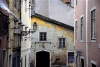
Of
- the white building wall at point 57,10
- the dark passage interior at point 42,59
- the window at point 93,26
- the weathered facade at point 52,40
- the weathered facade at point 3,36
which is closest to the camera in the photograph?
the weathered facade at point 3,36

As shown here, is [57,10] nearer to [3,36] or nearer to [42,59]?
[42,59]

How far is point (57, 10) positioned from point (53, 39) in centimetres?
549

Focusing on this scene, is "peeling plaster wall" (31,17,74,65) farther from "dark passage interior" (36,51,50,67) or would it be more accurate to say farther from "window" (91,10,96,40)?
"window" (91,10,96,40)

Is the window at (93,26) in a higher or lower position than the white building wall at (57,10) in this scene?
lower

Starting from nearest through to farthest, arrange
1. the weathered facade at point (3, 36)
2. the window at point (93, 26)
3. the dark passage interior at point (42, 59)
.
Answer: the weathered facade at point (3, 36), the window at point (93, 26), the dark passage interior at point (42, 59)

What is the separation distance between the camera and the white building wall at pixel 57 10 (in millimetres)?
33812

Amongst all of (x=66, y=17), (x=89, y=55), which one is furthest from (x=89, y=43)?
(x=66, y=17)

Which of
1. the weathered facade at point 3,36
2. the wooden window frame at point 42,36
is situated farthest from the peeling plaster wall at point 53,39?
the weathered facade at point 3,36

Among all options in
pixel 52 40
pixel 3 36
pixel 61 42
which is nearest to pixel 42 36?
pixel 52 40

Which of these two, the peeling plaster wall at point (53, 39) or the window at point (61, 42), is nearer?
the peeling plaster wall at point (53, 39)

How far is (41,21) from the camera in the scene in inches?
1177

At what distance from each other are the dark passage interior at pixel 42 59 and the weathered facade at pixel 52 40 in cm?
55

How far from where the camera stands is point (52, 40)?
3011 cm

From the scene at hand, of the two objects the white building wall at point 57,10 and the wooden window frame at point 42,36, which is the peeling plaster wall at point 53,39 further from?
the white building wall at point 57,10
